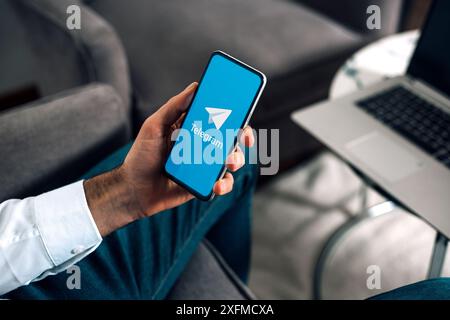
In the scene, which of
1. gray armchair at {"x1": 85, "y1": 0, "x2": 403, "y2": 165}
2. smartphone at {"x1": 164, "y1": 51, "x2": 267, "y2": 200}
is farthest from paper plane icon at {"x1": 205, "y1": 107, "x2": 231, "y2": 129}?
gray armchair at {"x1": 85, "y1": 0, "x2": 403, "y2": 165}

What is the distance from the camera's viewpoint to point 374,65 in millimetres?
1022

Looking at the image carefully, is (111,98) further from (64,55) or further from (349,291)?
(349,291)

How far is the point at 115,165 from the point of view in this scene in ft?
2.49

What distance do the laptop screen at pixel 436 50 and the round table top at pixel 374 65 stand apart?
0.11 m

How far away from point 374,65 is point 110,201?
667 mm

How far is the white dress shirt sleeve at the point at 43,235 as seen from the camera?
0.63 metres

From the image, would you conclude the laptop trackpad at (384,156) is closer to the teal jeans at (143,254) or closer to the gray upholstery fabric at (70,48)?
the teal jeans at (143,254)

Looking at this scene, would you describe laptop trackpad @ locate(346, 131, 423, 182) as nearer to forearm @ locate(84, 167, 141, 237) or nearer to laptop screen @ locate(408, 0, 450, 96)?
laptop screen @ locate(408, 0, 450, 96)

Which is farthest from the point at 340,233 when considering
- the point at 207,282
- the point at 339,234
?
the point at 207,282

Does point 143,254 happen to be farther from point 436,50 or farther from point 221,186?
point 436,50

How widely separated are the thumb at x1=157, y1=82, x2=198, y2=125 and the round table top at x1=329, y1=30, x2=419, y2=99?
40 centimetres

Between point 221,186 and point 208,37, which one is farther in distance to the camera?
point 208,37

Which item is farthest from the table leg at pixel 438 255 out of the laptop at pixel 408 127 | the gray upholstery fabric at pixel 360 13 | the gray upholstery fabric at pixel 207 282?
the gray upholstery fabric at pixel 360 13

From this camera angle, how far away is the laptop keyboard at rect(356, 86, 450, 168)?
0.78 m
